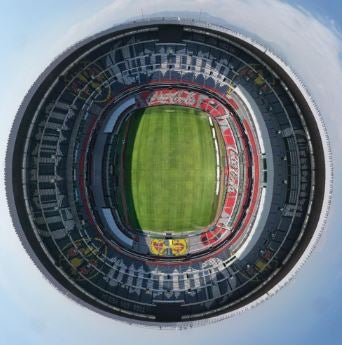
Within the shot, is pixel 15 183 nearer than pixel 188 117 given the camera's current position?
Yes

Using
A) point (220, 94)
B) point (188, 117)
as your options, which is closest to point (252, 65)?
point (220, 94)

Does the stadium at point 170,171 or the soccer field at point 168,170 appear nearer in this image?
the stadium at point 170,171

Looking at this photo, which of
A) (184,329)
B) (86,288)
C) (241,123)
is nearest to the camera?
(184,329)

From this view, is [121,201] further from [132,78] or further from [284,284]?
[284,284]

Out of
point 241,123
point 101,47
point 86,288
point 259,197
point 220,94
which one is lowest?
point 86,288
